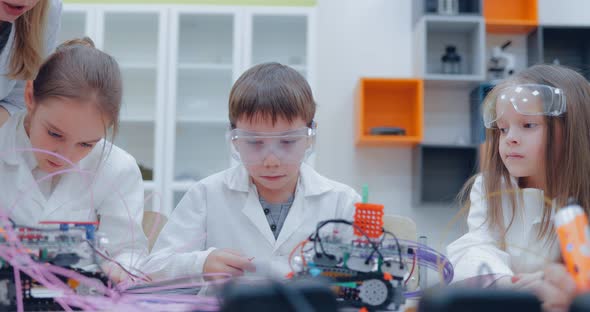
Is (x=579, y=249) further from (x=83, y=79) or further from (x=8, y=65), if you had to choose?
(x=8, y=65)

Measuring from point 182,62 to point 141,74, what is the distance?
0.84ft

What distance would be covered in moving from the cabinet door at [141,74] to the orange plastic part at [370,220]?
8.00 ft

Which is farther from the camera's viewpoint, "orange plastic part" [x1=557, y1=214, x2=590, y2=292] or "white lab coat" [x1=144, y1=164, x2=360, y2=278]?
"white lab coat" [x1=144, y1=164, x2=360, y2=278]

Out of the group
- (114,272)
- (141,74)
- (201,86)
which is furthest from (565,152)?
(141,74)

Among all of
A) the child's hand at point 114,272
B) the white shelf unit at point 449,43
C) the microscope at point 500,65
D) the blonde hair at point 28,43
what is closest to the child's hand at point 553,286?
the child's hand at point 114,272

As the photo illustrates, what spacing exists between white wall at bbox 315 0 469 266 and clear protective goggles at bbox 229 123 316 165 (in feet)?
6.75

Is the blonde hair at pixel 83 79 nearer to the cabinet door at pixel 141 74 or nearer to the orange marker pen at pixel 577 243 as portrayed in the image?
the orange marker pen at pixel 577 243

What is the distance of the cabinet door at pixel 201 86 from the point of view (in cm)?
326

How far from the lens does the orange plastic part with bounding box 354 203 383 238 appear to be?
31.0 inches

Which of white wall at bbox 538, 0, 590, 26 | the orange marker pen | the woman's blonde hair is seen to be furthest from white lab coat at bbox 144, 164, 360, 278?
white wall at bbox 538, 0, 590, 26

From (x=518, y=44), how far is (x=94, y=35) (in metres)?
2.54

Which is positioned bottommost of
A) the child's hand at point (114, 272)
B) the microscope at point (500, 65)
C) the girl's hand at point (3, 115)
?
the child's hand at point (114, 272)

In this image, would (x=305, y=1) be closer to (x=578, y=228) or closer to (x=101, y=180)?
(x=101, y=180)

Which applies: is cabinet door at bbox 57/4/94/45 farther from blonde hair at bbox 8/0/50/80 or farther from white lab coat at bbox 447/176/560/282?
white lab coat at bbox 447/176/560/282
